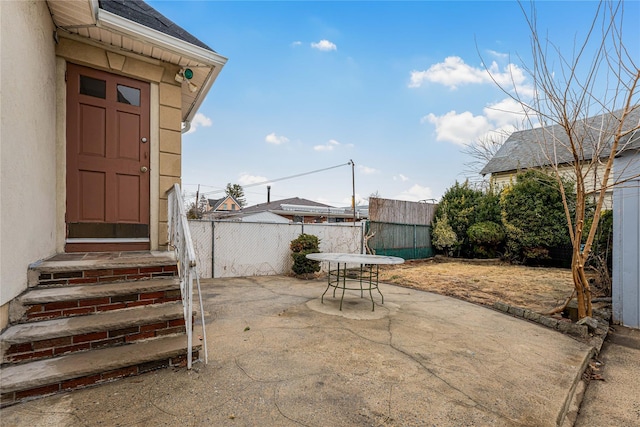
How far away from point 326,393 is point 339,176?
21895 mm

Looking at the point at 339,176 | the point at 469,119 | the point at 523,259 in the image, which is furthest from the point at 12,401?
the point at 339,176

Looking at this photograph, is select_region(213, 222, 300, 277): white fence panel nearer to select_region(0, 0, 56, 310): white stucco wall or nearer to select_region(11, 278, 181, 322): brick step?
select_region(0, 0, 56, 310): white stucco wall

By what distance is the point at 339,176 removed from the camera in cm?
2345

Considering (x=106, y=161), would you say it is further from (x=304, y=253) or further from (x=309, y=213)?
(x=309, y=213)

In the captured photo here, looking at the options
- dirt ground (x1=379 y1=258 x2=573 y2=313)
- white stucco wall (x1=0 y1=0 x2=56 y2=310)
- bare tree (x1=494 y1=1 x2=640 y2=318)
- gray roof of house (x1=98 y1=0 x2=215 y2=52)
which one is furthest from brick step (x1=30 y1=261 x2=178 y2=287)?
dirt ground (x1=379 y1=258 x2=573 y2=313)

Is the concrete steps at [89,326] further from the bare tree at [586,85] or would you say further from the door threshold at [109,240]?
the bare tree at [586,85]

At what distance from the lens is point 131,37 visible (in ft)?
10.5

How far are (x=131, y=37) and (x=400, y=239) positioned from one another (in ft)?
30.0

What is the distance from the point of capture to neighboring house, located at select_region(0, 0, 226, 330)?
2254 millimetres

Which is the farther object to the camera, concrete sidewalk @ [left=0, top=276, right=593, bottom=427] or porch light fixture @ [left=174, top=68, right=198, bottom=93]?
porch light fixture @ [left=174, top=68, right=198, bottom=93]

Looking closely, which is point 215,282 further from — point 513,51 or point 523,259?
point 523,259

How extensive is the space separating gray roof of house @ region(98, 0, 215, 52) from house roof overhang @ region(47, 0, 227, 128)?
0.11 m

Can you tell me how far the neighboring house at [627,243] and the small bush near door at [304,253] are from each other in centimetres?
529

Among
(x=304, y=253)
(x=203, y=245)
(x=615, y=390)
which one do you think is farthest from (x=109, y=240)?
(x=615, y=390)
